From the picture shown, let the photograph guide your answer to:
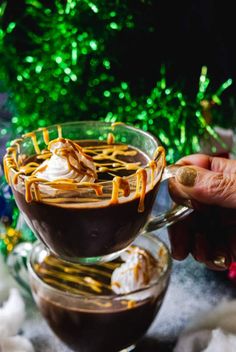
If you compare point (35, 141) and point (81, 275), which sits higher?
point (35, 141)

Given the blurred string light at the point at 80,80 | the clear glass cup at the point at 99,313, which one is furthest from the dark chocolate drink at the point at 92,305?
the blurred string light at the point at 80,80

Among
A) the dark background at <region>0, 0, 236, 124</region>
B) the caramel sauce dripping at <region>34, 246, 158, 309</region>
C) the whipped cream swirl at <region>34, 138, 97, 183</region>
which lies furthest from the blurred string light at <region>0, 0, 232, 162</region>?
the whipped cream swirl at <region>34, 138, 97, 183</region>

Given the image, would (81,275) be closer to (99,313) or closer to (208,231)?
(99,313)

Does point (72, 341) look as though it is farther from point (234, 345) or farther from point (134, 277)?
point (234, 345)

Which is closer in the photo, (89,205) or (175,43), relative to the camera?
(89,205)

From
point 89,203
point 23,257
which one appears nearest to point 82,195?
point 89,203

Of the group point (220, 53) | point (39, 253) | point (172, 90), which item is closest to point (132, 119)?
point (172, 90)

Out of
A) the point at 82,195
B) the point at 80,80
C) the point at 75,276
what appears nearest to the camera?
the point at 82,195

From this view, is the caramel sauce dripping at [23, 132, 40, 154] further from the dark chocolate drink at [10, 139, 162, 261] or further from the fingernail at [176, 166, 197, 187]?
the fingernail at [176, 166, 197, 187]

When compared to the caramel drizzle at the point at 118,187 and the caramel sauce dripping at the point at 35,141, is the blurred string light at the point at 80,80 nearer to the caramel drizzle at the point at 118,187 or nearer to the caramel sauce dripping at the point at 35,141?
the caramel sauce dripping at the point at 35,141

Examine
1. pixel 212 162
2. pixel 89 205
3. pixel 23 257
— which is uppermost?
pixel 89 205
